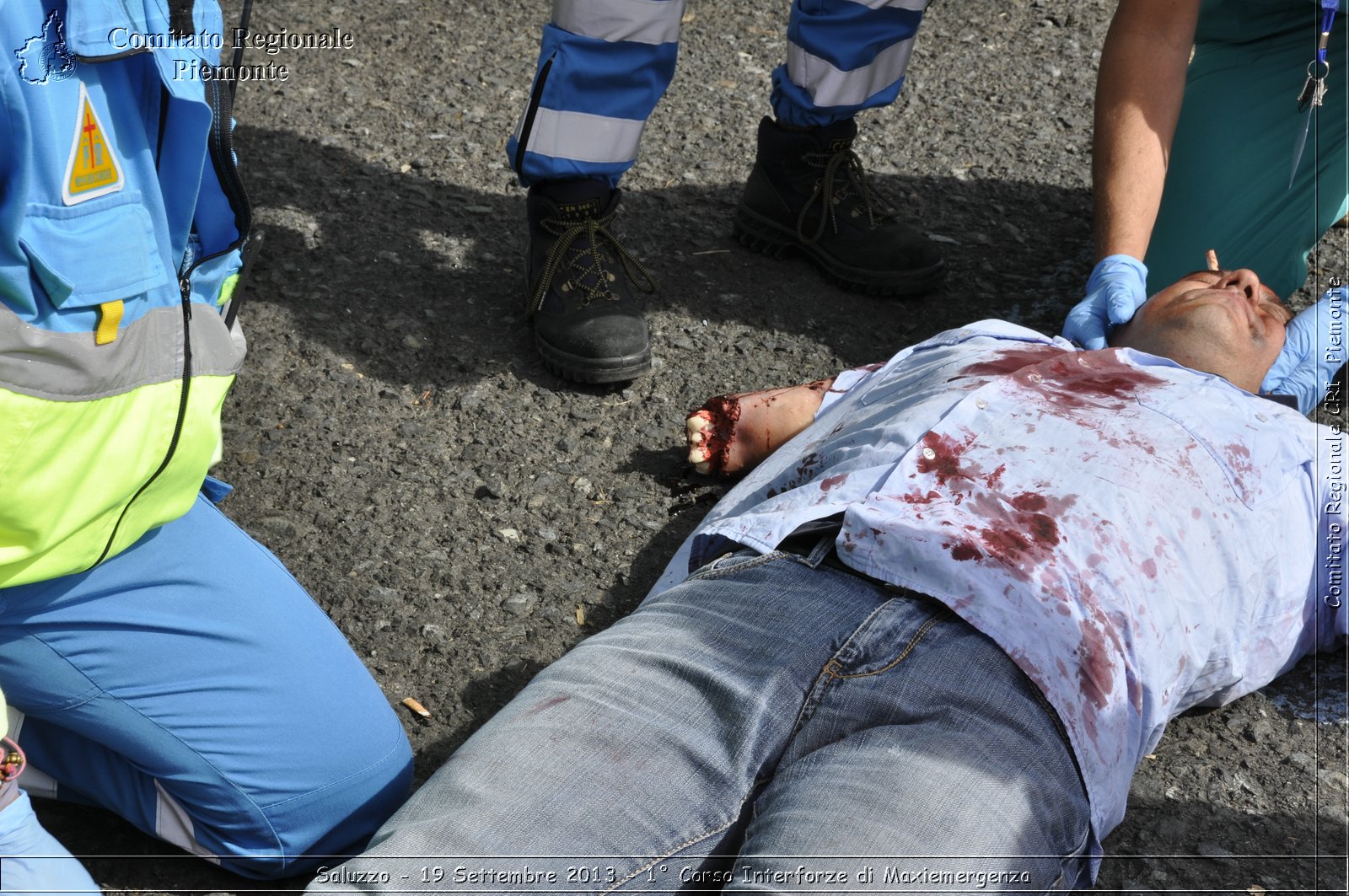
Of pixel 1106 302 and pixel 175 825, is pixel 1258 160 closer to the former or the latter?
pixel 1106 302

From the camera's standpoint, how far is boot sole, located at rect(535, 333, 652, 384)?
8.85ft

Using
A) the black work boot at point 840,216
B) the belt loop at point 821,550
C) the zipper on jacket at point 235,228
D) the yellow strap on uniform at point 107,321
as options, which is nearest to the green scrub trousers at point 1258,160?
the black work boot at point 840,216

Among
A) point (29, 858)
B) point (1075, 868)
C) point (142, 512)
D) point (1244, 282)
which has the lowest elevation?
point (29, 858)

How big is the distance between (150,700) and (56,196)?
0.69 meters

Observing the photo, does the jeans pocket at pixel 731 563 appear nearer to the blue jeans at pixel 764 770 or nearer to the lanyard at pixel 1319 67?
the blue jeans at pixel 764 770

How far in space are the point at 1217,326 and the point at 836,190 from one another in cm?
112

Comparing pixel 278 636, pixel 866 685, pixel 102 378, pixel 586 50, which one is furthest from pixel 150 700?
pixel 586 50

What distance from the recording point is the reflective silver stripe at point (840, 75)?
298 centimetres

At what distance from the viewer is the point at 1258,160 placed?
3.11 metres

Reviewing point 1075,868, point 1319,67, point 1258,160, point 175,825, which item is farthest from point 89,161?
point 1258,160

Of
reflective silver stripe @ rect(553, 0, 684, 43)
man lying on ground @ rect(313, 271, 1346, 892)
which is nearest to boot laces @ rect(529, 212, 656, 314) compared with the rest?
reflective silver stripe @ rect(553, 0, 684, 43)

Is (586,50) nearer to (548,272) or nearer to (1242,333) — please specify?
(548,272)

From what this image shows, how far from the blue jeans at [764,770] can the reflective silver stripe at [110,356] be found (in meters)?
0.65

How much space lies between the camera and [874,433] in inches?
79.4
